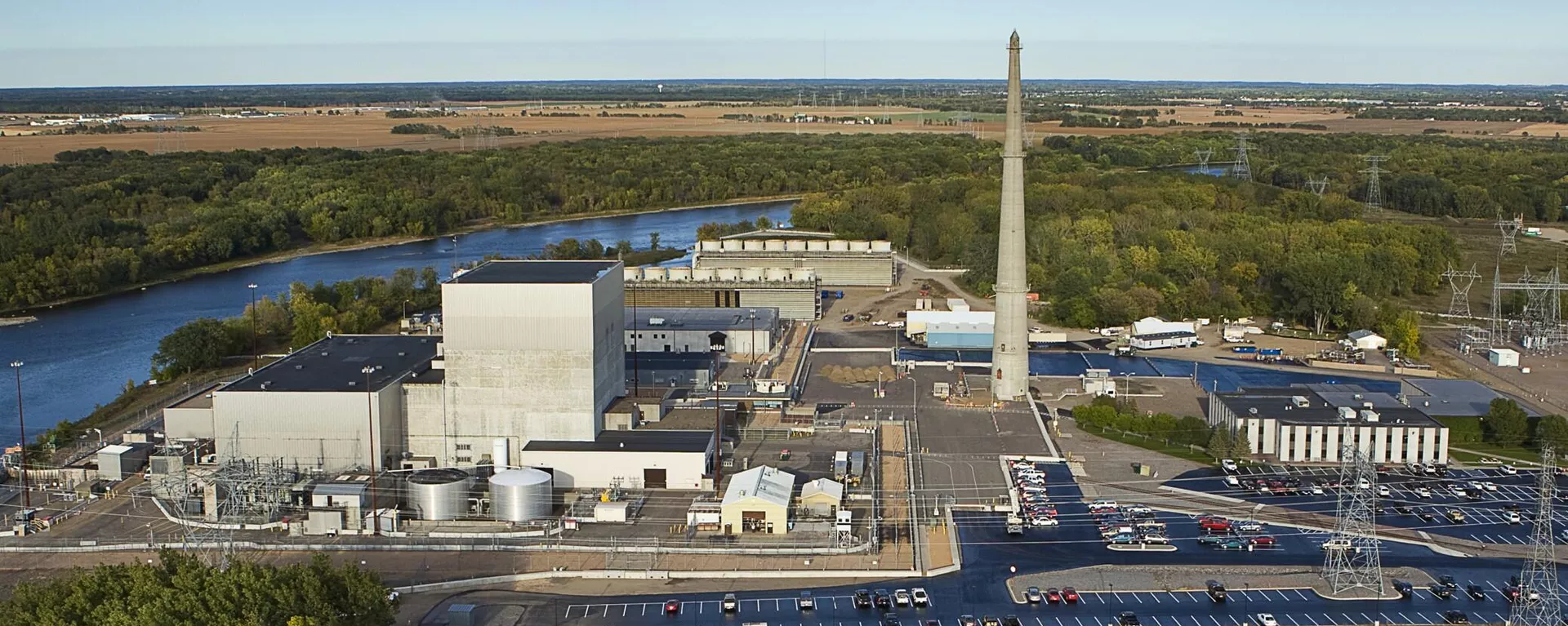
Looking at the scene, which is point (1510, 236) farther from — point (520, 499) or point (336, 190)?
point (336, 190)

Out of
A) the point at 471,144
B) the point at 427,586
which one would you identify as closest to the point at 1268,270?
the point at 427,586

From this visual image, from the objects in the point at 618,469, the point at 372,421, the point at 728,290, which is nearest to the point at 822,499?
the point at 618,469

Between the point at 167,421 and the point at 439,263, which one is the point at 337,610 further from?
the point at 439,263

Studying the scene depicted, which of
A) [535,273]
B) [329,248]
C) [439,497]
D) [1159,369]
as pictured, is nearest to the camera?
[439,497]

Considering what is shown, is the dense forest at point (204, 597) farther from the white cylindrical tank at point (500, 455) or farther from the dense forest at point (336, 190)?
the dense forest at point (336, 190)

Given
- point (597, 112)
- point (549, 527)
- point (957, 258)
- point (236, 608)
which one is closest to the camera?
point (236, 608)

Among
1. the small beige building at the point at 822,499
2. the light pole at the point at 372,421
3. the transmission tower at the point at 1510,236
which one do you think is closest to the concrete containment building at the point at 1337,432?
the small beige building at the point at 822,499
